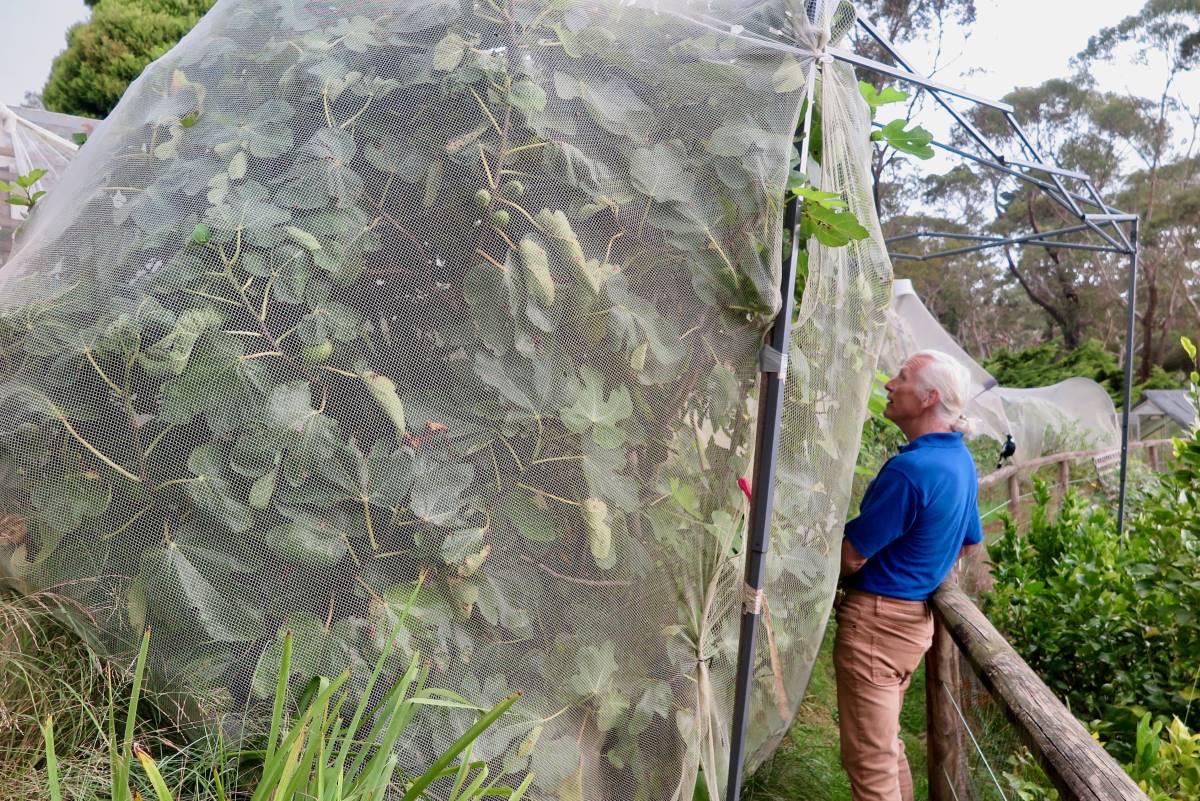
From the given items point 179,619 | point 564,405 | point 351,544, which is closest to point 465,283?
point 564,405

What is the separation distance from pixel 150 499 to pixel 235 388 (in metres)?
0.25

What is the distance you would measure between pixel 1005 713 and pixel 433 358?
1.72m

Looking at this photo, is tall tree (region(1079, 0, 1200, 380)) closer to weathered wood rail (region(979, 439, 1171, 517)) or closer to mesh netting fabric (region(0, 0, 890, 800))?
weathered wood rail (region(979, 439, 1171, 517))

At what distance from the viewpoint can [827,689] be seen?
4.45 metres

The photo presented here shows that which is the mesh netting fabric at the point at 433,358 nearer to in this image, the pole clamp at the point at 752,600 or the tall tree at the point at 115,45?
the pole clamp at the point at 752,600

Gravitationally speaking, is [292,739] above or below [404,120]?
below

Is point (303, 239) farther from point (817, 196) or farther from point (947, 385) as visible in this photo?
point (947, 385)

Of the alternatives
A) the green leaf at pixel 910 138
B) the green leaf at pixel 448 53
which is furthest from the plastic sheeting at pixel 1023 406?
the green leaf at pixel 448 53

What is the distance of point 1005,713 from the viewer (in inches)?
93.8

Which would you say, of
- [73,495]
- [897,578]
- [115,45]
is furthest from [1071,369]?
[73,495]

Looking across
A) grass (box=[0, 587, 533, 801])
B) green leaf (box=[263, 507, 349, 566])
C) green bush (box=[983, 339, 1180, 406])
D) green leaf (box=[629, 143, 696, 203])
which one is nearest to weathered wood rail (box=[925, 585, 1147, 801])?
grass (box=[0, 587, 533, 801])

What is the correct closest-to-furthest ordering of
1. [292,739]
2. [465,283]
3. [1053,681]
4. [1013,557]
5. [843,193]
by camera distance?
[292,739]
[465,283]
[843,193]
[1053,681]
[1013,557]

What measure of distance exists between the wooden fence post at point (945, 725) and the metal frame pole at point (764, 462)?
4.33ft

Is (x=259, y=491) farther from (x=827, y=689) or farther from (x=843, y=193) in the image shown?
(x=827, y=689)
